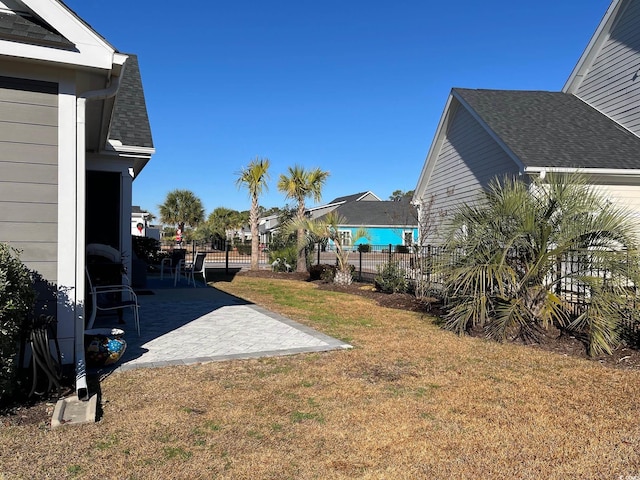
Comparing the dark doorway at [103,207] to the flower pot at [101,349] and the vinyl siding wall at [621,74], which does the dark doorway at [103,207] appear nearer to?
the flower pot at [101,349]

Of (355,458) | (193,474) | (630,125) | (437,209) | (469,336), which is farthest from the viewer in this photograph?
(437,209)

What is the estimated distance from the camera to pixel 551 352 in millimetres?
6062

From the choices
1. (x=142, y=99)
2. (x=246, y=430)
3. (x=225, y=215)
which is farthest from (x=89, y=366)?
(x=225, y=215)

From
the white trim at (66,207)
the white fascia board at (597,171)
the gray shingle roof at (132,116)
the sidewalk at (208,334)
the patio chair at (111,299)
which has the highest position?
the gray shingle roof at (132,116)

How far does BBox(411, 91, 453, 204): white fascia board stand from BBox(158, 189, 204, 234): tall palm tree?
28217 mm

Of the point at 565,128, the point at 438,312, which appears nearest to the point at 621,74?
the point at 565,128

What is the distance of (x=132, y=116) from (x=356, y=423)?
343 inches

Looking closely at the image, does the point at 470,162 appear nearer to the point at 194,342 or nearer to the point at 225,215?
the point at 194,342

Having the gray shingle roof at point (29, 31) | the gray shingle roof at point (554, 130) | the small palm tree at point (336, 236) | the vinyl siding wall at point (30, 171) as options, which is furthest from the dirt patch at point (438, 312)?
the gray shingle roof at point (29, 31)

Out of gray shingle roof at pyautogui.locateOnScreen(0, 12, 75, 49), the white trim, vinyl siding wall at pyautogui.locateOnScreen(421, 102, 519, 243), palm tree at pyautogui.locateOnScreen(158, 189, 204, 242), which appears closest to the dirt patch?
vinyl siding wall at pyautogui.locateOnScreen(421, 102, 519, 243)

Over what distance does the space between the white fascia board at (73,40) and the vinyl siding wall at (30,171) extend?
13.1 inches

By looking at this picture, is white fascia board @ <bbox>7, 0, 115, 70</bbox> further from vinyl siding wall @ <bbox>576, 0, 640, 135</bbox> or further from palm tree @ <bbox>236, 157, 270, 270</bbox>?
palm tree @ <bbox>236, 157, 270, 270</bbox>

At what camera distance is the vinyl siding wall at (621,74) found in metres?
11.8

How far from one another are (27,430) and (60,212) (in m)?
1.91
